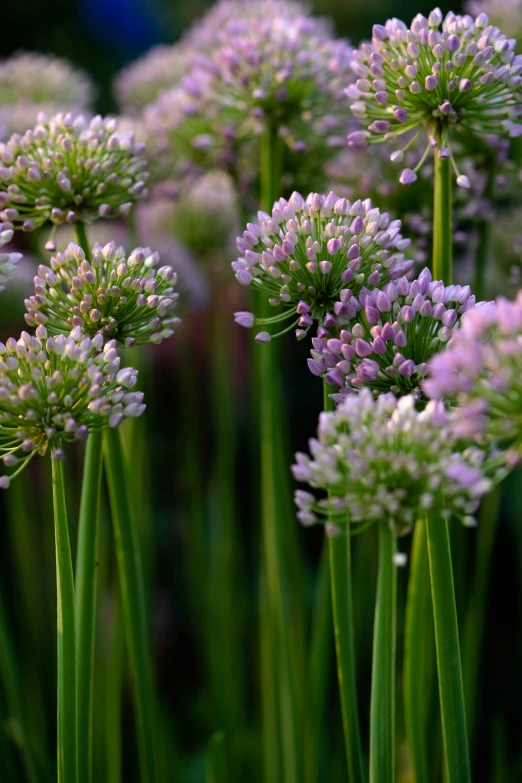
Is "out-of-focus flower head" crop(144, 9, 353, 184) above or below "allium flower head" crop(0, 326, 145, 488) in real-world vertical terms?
above

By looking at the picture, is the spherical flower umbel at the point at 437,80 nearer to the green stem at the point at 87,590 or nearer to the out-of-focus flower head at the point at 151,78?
the green stem at the point at 87,590

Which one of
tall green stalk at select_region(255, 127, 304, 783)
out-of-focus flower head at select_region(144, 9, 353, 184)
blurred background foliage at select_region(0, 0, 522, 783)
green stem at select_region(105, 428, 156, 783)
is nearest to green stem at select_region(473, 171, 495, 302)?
blurred background foliage at select_region(0, 0, 522, 783)

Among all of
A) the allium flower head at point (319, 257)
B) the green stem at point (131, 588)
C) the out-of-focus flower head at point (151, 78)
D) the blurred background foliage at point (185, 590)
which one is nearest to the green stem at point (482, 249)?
the blurred background foliage at point (185, 590)

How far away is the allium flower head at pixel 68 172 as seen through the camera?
132cm

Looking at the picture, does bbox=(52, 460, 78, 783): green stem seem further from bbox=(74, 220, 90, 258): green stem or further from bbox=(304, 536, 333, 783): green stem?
bbox=(304, 536, 333, 783): green stem

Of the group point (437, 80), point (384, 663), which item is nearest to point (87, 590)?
point (384, 663)

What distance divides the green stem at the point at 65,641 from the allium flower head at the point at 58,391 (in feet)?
0.17

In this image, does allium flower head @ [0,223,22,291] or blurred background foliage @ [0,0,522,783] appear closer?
allium flower head @ [0,223,22,291]

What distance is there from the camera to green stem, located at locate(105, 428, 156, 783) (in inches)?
49.2

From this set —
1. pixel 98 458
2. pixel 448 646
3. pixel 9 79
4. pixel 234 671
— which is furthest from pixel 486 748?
pixel 9 79

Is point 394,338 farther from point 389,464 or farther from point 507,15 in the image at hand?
point 507,15

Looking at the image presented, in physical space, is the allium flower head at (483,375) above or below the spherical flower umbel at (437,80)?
below

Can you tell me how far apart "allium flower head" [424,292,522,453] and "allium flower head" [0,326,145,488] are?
38 centimetres

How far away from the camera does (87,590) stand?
1.19 metres
